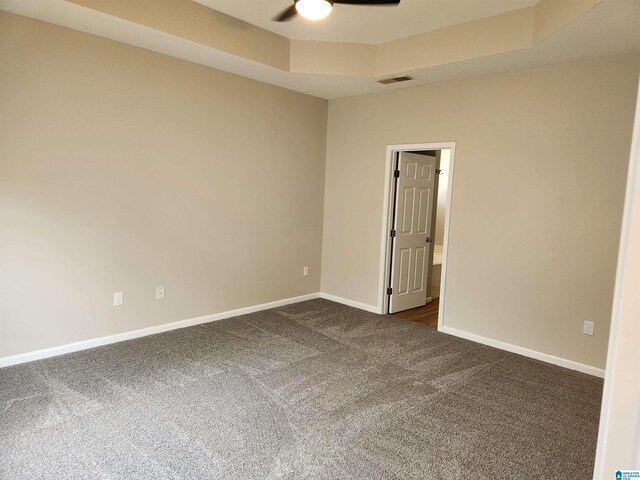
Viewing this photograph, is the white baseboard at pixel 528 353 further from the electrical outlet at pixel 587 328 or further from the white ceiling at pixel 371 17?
the white ceiling at pixel 371 17

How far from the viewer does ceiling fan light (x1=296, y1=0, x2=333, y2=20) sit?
7.83ft

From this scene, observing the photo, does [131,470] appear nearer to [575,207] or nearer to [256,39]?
[256,39]

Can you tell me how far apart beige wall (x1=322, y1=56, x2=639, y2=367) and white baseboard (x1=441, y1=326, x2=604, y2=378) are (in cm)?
5

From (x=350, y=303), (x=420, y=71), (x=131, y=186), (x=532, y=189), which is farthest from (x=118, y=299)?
(x=532, y=189)

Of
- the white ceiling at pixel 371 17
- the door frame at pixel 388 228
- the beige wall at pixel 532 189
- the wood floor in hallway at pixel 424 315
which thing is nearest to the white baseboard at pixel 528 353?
the beige wall at pixel 532 189

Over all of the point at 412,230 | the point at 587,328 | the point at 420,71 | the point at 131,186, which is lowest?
the point at 587,328

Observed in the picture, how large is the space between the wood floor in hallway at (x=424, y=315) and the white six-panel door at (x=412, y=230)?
8 cm

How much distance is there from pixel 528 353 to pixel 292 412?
2.46 meters

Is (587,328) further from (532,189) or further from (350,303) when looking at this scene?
(350,303)

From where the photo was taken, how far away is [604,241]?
3.39m

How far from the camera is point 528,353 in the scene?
3.85 meters

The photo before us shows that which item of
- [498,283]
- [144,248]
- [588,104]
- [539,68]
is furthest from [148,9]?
[498,283]

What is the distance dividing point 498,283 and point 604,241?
0.98 m

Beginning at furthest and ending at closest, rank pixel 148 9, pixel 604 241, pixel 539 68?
pixel 539 68
pixel 604 241
pixel 148 9
